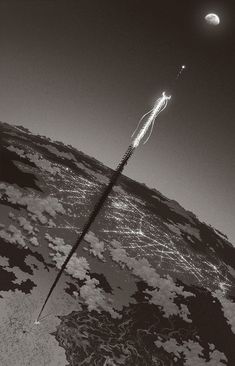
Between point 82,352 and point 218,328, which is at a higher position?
point 218,328

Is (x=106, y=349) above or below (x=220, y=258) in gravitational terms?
below

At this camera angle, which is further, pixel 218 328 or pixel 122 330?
pixel 218 328

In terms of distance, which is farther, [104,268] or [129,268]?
[129,268]

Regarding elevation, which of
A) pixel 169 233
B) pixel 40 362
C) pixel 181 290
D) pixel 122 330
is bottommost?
pixel 40 362

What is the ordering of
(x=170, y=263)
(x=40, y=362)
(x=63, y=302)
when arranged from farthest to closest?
(x=170, y=263) < (x=63, y=302) < (x=40, y=362)

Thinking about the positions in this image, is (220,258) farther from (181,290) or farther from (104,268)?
(104,268)

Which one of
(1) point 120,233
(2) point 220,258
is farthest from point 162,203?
(1) point 120,233

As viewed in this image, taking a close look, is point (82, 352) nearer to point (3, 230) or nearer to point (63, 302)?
point (63, 302)

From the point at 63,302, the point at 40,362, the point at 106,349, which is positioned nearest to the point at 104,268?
the point at 63,302

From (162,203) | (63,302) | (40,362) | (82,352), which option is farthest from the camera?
(162,203)
